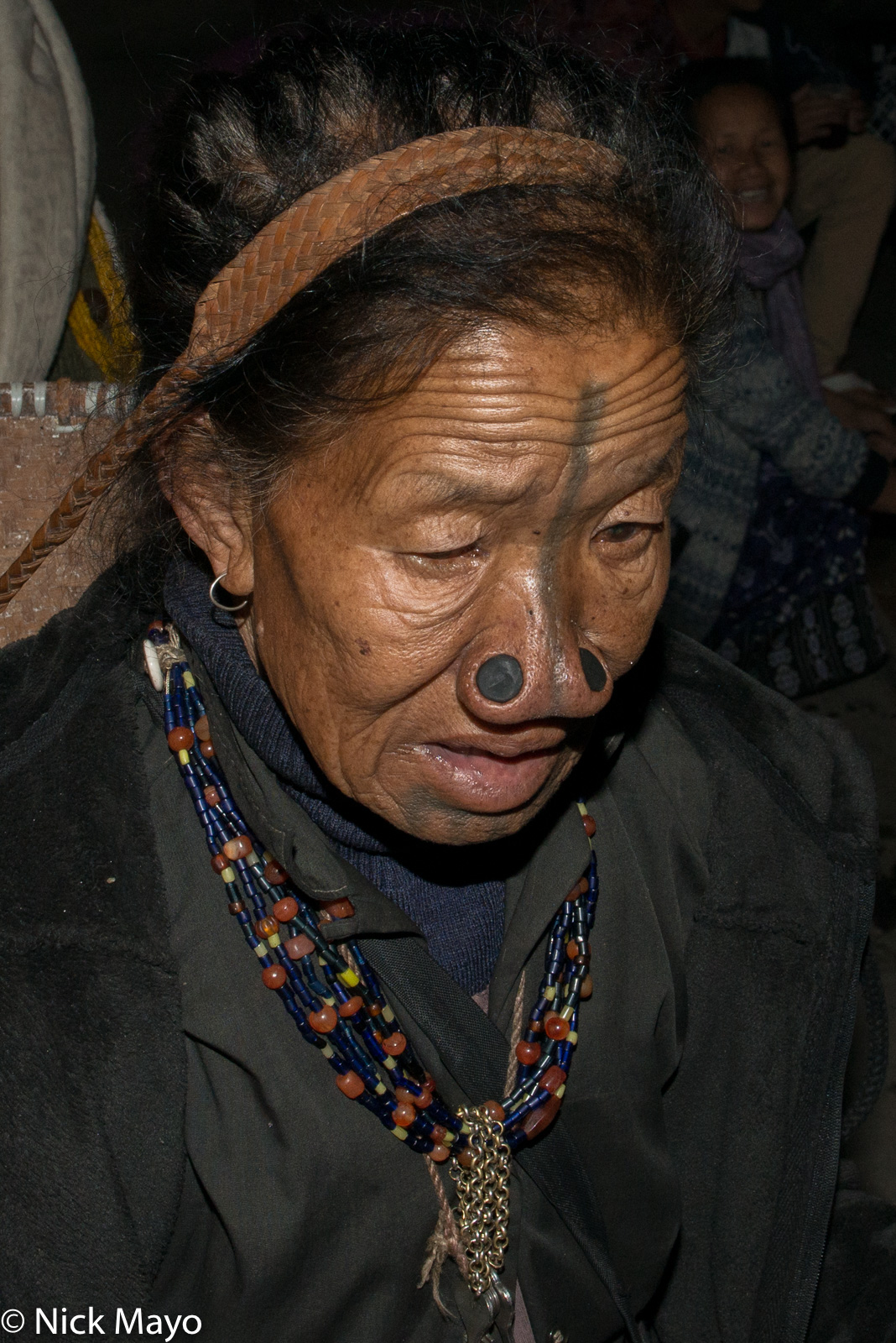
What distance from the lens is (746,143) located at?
3.76m

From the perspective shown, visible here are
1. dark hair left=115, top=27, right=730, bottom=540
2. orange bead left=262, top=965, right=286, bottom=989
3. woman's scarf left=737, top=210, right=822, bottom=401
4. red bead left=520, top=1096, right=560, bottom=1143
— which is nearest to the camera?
dark hair left=115, top=27, right=730, bottom=540

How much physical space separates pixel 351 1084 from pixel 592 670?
1.94 feet

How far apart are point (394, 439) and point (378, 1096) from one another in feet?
2.64

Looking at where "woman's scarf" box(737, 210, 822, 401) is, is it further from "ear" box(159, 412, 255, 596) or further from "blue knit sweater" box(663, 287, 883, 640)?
"ear" box(159, 412, 255, 596)

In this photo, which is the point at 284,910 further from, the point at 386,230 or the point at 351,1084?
the point at 386,230

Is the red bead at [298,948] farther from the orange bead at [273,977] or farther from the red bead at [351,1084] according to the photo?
the red bead at [351,1084]

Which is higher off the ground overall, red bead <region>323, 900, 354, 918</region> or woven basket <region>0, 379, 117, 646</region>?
woven basket <region>0, 379, 117, 646</region>

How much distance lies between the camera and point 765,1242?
69.3 inches

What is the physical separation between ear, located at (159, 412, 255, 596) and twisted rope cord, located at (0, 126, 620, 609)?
0.28 feet

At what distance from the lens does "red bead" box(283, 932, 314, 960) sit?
1.38 m

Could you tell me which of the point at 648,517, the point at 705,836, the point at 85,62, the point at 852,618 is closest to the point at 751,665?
the point at 852,618

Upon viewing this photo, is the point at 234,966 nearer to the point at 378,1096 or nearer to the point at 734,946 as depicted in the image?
the point at 378,1096

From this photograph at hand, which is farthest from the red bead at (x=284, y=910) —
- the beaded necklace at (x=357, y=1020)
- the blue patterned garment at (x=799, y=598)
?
the blue patterned garment at (x=799, y=598)

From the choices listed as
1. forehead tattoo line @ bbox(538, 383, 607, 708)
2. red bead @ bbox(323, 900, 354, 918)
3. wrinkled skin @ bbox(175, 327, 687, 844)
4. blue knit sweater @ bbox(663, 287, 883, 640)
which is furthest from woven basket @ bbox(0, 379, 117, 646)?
blue knit sweater @ bbox(663, 287, 883, 640)
